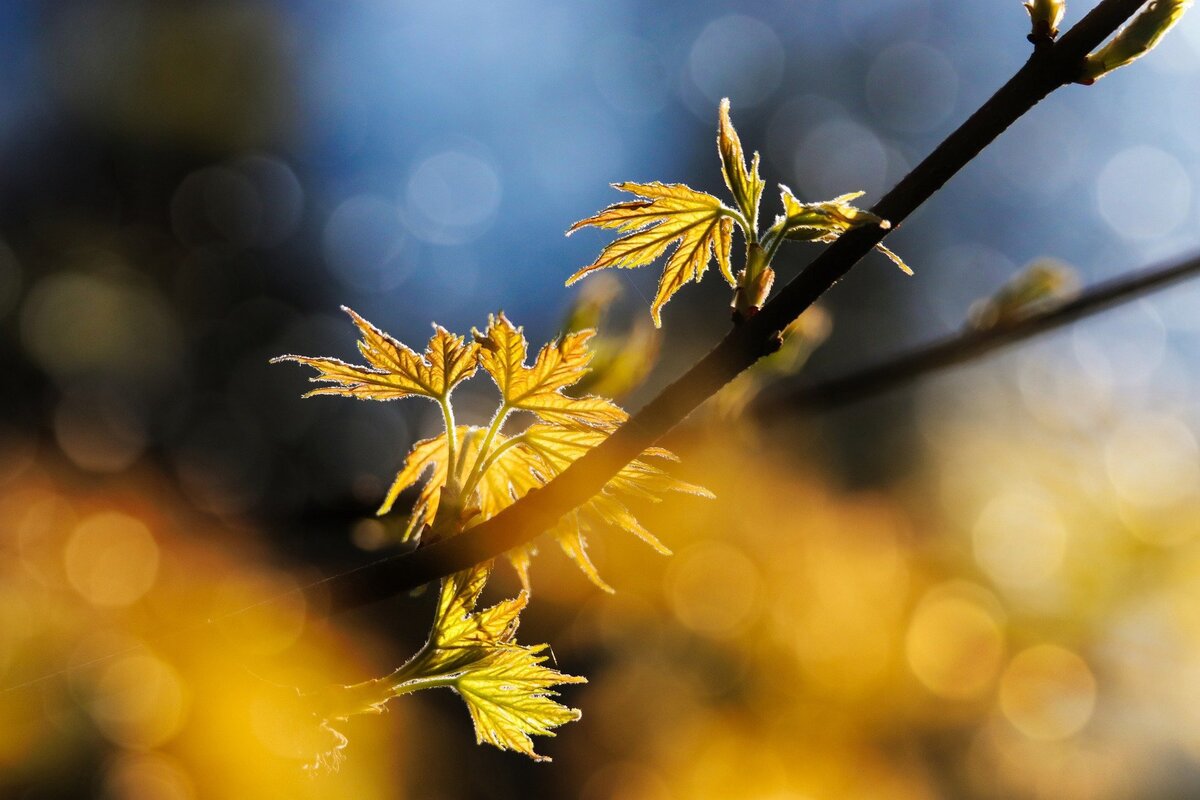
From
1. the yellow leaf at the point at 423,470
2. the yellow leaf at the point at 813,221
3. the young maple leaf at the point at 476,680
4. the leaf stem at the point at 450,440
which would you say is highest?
the yellow leaf at the point at 813,221

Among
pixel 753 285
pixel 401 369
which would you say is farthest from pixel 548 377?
pixel 753 285

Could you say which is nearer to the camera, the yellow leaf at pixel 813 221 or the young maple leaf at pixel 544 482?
the yellow leaf at pixel 813 221

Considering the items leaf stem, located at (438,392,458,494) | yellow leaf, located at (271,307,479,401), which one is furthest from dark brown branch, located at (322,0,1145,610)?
yellow leaf, located at (271,307,479,401)

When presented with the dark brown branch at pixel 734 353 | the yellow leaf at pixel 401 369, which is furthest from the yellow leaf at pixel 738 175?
the yellow leaf at pixel 401 369

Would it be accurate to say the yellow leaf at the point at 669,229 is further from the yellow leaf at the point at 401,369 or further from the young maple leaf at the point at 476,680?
the young maple leaf at the point at 476,680

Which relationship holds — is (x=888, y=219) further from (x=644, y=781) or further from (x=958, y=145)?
(x=644, y=781)

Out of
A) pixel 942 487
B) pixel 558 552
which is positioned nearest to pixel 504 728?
pixel 558 552

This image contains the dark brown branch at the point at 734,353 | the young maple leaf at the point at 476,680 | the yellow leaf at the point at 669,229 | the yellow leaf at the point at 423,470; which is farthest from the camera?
the yellow leaf at the point at 423,470
